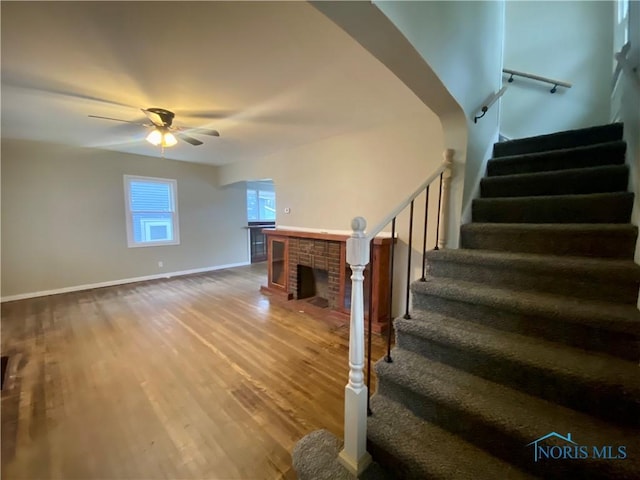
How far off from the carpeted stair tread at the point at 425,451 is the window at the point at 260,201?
6348mm

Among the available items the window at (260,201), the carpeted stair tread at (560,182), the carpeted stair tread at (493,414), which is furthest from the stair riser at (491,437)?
the window at (260,201)

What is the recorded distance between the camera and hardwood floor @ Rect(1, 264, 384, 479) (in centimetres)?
152

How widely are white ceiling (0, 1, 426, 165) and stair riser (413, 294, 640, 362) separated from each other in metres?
1.78

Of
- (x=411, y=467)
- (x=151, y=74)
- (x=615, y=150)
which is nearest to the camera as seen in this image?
(x=411, y=467)

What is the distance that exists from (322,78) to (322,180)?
1.94 meters

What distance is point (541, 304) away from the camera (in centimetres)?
141

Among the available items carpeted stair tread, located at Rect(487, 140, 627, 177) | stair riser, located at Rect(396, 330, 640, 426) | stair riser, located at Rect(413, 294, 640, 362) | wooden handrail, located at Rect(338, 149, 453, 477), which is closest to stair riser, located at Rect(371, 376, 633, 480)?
wooden handrail, located at Rect(338, 149, 453, 477)

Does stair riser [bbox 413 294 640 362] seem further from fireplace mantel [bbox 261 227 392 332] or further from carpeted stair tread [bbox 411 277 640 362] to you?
fireplace mantel [bbox 261 227 392 332]

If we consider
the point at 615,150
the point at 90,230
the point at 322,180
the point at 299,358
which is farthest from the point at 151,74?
the point at 90,230

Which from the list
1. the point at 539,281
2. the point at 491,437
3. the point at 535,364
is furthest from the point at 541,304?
the point at 491,437

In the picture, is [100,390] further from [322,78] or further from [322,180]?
[322,180]

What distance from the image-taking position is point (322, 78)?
2164mm

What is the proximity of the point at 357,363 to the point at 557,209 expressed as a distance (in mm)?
1815

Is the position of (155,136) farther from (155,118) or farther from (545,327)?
(545,327)
